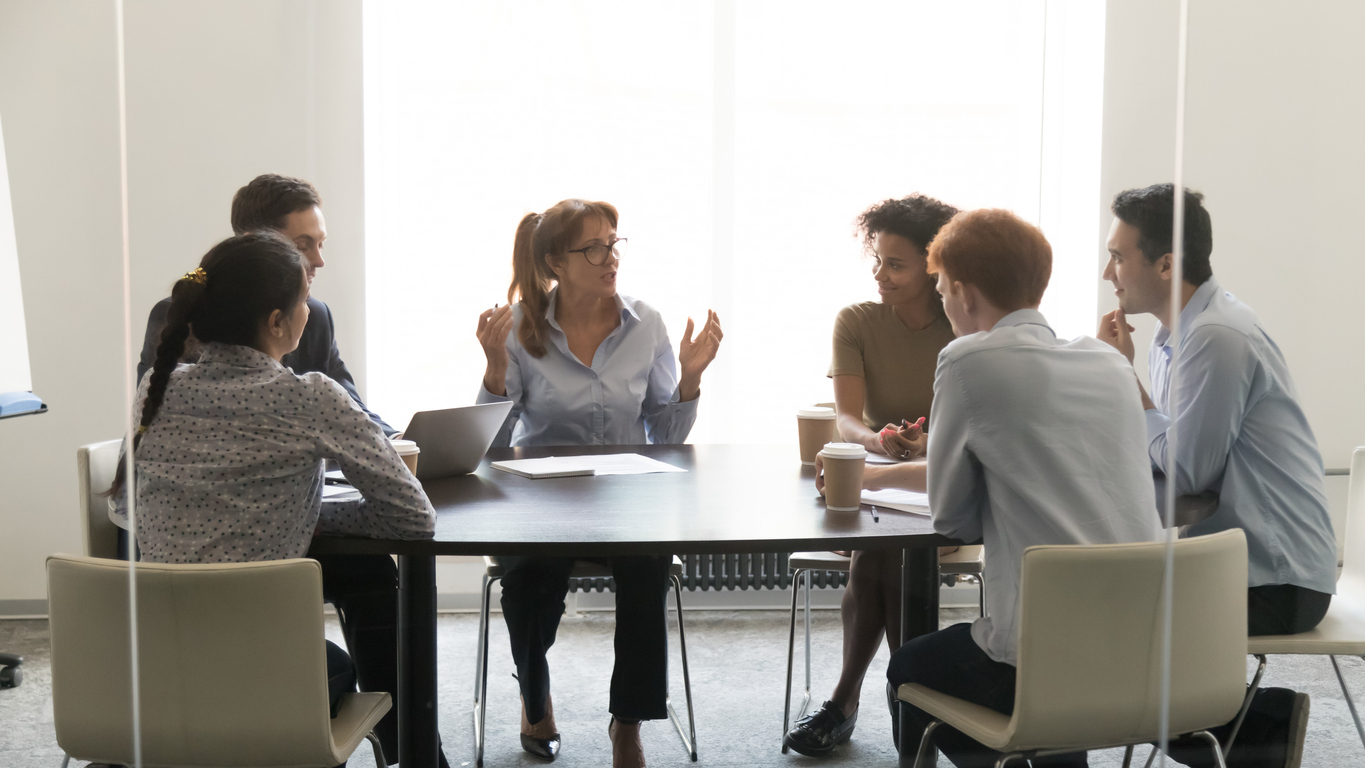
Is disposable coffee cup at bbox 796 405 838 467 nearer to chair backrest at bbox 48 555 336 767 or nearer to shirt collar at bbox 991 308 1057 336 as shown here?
shirt collar at bbox 991 308 1057 336

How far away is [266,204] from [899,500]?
146 cm

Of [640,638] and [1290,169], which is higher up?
[1290,169]

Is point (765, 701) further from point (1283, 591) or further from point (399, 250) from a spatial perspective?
point (399, 250)

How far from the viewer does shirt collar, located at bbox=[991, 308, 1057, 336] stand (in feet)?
4.72

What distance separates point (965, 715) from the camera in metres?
1.45

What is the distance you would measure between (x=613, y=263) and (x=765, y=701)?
1136 mm

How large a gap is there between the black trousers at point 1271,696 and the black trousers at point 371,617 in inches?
49.4

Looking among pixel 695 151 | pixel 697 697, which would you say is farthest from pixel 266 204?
pixel 697 697

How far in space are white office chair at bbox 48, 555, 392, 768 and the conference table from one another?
19cm

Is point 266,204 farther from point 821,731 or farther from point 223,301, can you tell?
point 821,731

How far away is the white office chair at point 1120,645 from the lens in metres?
1.29

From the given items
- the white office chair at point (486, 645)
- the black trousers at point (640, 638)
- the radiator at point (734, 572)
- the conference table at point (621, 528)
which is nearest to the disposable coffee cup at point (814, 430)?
the conference table at point (621, 528)

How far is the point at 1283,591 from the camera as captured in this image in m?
1.62

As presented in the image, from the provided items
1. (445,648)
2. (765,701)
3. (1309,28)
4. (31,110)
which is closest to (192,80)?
(31,110)
